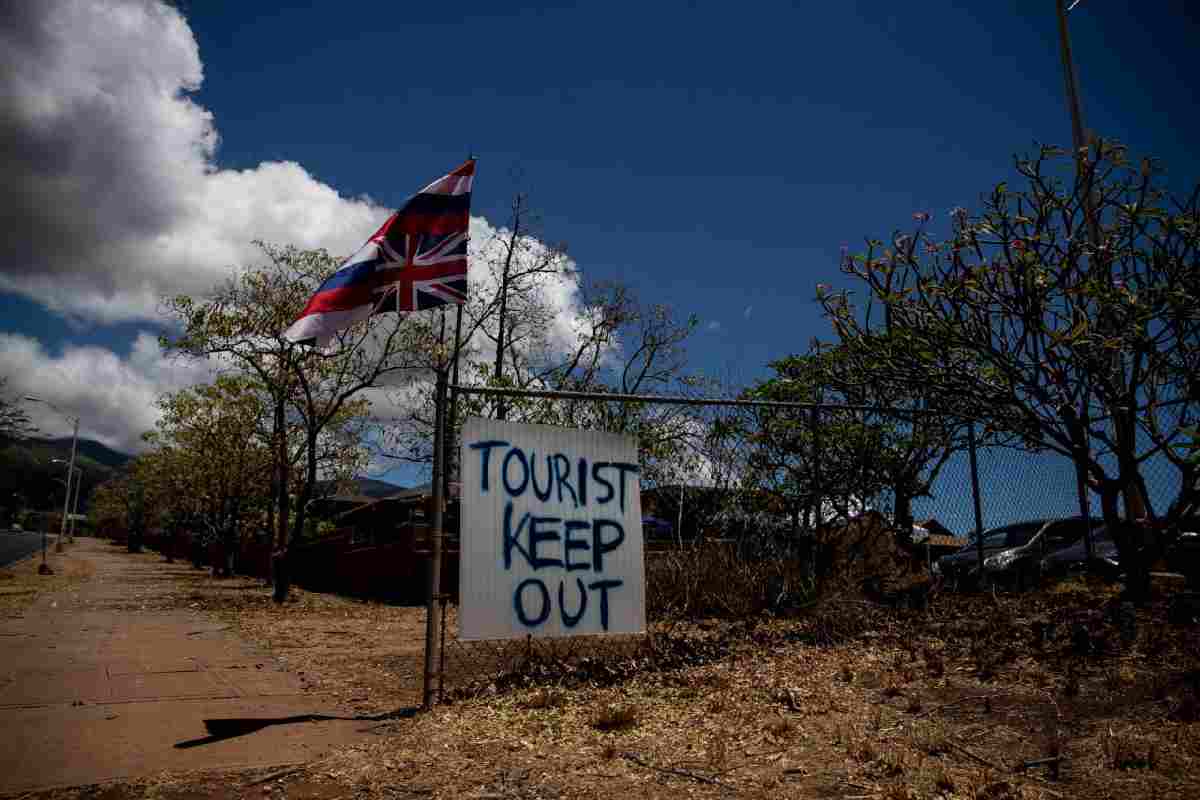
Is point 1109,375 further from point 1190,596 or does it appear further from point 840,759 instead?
point 840,759

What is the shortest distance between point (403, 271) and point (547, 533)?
2.23 m

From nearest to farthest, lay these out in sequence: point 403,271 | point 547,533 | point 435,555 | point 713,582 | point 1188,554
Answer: point 435,555 < point 547,533 < point 403,271 < point 713,582 < point 1188,554

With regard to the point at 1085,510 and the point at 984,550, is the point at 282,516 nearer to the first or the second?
the point at 984,550

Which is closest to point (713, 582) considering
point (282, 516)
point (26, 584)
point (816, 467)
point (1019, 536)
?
point (816, 467)

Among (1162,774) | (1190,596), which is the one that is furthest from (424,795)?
(1190,596)

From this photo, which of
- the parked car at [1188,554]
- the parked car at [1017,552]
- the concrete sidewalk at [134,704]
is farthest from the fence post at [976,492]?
the concrete sidewalk at [134,704]

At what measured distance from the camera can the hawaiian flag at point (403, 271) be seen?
6035mm

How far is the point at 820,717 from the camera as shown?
15.6 feet

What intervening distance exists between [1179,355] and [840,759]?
5.12 metres

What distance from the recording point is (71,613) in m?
13.3

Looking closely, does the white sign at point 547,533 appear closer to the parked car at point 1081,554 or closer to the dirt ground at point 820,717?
the dirt ground at point 820,717

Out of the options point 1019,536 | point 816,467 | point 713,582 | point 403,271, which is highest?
point 403,271

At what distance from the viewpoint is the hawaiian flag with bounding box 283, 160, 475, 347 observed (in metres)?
6.04

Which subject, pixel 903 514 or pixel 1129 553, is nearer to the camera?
pixel 1129 553
